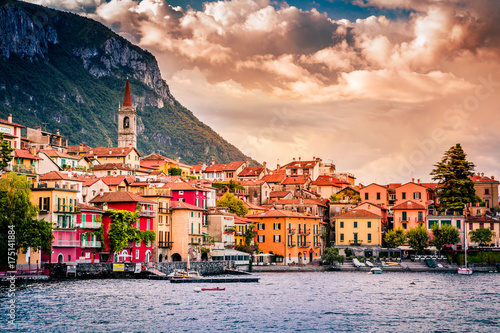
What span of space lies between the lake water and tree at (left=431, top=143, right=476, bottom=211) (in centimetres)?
4052

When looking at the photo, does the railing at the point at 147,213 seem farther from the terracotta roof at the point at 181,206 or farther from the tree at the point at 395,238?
the tree at the point at 395,238

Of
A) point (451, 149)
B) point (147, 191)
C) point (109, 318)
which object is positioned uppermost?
point (451, 149)

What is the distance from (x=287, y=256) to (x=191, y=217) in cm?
2414

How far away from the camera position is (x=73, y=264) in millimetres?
79312

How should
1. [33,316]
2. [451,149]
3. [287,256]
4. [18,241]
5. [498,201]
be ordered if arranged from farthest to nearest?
1. [498,201]
2. [451,149]
3. [287,256]
4. [18,241]
5. [33,316]

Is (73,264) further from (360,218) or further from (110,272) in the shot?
(360,218)

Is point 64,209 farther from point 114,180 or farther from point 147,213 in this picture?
point 114,180

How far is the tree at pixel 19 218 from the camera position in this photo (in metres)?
71.8

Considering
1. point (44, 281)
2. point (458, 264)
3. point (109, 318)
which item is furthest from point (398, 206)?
point (109, 318)

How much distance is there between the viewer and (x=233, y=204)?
125 m

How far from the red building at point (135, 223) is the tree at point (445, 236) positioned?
45688mm

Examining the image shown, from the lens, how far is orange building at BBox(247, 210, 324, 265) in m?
119

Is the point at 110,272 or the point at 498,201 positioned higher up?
the point at 498,201

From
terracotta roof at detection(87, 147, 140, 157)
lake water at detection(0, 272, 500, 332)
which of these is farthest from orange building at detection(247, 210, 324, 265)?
lake water at detection(0, 272, 500, 332)
